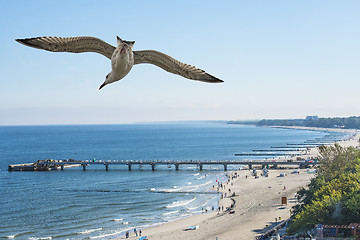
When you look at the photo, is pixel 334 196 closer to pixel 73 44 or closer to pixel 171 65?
pixel 171 65

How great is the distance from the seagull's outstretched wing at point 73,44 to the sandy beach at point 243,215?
3982cm

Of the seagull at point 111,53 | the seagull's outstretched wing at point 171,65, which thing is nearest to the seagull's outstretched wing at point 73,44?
the seagull at point 111,53

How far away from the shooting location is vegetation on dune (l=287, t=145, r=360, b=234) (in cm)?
3056

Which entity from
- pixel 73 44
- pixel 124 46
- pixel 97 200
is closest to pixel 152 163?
pixel 97 200

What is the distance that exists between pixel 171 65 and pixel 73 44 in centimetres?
106

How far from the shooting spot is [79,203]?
61.7 m

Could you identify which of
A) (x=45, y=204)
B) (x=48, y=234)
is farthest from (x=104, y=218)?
(x=45, y=204)

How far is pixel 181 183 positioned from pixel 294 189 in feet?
73.8

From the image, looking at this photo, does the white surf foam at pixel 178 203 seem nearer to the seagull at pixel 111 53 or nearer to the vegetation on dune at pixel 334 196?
the vegetation on dune at pixel 334 196

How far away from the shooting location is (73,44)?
4184 mm

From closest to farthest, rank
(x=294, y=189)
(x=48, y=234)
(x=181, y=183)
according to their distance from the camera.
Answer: (x=48, y=234) → (x=294, y=189) → (x=181, y=183)

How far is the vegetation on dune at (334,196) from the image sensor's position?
30.6 meters

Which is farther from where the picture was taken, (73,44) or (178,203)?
(178,203)

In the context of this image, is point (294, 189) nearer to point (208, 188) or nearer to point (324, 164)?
point (208, 188)
